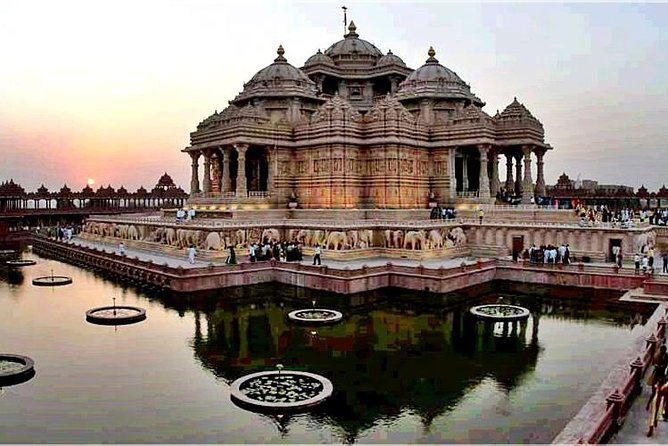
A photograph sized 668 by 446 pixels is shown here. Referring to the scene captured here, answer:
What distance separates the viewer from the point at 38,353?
13539 mm

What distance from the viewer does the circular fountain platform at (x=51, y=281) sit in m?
22.8

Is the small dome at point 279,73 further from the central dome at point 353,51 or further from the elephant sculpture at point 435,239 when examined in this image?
the elephant sculpture at point 435,239

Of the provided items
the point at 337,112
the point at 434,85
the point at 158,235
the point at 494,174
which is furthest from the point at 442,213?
the point at 158,235

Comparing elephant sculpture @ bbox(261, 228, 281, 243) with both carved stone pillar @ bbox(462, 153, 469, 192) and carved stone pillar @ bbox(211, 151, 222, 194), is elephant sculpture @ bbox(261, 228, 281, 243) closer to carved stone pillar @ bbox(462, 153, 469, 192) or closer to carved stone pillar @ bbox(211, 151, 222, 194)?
carved stone pillar @ bbox(211, 151, 222, 194)

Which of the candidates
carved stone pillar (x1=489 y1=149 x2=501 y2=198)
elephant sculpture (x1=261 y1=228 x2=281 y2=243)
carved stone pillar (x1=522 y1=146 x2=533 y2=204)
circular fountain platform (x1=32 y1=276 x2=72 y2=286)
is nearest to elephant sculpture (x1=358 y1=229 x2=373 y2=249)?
elephant sculpture (x1=261 y1=228 x2=281 y2=243)

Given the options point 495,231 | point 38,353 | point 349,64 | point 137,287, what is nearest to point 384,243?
point 495,231

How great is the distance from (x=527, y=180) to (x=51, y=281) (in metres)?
25.9

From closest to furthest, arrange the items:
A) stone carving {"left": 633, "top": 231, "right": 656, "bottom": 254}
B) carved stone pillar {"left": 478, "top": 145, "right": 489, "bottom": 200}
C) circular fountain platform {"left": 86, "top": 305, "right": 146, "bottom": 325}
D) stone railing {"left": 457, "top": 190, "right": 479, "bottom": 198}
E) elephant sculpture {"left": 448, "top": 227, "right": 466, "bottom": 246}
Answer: circular fountain platform {"left": 86, "top": 305, "right": 146, "bottom": 325}
stone carving {"left": 633, "top": 231, "right": 656, "bottom": 254}
elephant sculpture {"left": 448, "top": 227, "right": 466, "bottom": 246}
carved stone pillar {"left": 478, "top": 145, "right": 489, "bottom": 200}
stone railing {"left": 457, "top": 190, "right": 479, "bottom": 198}

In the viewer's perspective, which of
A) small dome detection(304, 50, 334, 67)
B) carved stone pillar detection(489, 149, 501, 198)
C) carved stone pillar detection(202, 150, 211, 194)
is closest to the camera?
carved stone pillar detection(489, 149, 501, 198)

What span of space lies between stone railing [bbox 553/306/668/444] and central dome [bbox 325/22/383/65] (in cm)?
3571

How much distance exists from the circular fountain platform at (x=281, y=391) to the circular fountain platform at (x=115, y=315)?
6.24m

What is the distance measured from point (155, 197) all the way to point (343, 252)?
43.1 meters

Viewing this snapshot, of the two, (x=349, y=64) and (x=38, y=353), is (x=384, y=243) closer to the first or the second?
(x=38, y=353)

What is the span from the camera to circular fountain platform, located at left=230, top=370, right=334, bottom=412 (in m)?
10.1
